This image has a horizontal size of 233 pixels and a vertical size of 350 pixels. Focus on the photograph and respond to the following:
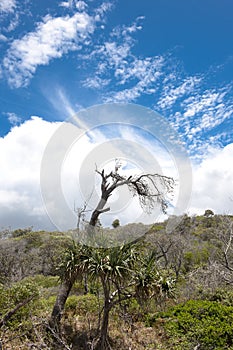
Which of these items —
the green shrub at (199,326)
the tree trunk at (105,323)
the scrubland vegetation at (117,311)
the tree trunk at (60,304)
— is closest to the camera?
the tree trunk at (105,323)

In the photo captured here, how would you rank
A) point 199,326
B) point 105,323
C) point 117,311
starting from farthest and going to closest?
point 117,311 → point 199,326 → point 105,323

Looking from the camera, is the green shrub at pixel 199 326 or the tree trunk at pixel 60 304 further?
the tree trunk at pixel 60 304

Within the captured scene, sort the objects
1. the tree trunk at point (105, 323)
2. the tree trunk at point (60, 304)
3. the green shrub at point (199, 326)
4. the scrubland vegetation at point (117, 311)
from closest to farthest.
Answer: the tree trunk at point (105, 323) → the scrubland vegetation at point (117, 311) → the green shrub at point (199, 326) → the tree trunk at point (60, 304)

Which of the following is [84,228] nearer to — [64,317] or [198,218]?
[64,317]

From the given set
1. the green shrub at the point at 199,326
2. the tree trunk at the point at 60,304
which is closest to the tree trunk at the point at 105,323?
the tree trunk at the point at 60,304

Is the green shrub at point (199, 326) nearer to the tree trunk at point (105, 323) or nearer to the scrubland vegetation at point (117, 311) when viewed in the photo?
the scrubland vegetation at point (117, 311)

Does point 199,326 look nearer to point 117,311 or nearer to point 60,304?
point 117,311

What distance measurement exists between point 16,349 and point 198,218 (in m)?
38.0

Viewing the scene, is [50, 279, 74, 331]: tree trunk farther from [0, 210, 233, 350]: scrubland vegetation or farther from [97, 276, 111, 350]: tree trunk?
[97, 276, 111, 350]: tree trunk

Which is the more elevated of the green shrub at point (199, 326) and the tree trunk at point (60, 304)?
the tree trunk at point (60, 304)

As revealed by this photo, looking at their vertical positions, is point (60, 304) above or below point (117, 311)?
above

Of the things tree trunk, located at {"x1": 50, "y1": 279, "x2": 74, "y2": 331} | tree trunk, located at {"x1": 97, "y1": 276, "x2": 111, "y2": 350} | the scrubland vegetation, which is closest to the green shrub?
the scrubland vegetation

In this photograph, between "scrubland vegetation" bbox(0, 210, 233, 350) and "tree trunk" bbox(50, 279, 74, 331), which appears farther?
"tree trunk" bbox(50, 279, 74, 331)

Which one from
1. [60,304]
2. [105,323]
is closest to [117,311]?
[105,323]
